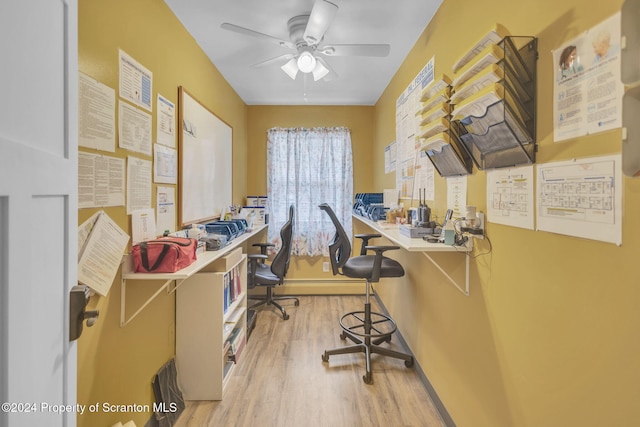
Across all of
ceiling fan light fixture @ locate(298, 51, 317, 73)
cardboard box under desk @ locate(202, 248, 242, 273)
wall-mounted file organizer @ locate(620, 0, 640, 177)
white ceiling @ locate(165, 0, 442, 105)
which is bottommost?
cardboard box under desk @ locate(202, 248, 242, 273)

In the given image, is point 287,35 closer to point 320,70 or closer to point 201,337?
point 320,70

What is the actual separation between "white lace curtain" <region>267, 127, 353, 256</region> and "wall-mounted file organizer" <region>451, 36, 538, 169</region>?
9.73 ft

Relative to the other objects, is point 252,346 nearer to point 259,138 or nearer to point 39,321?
point 39,321

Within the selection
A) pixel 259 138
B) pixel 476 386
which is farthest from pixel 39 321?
pixel 259 138

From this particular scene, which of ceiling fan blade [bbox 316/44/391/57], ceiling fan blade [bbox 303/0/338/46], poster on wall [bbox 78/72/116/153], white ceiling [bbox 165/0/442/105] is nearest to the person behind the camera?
poster on wall [bbox 78/72/116/153]

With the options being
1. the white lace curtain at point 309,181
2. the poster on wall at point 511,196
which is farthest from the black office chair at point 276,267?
the poster on wall at point 511,196

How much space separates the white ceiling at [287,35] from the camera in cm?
205

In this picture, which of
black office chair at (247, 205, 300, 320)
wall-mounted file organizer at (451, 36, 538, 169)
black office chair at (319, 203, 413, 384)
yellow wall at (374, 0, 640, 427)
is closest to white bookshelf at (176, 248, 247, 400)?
black office chair at (319, 203, 413, 384)

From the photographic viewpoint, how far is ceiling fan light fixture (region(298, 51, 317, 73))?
2.30 metres

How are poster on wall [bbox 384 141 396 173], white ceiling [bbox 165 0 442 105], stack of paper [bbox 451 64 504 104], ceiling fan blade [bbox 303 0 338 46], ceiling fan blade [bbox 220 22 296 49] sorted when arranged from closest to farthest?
stack of paper [bbox 451 64 504 104] → ceiling fan blade [bbox 303 0 338 46] → ceiling fan blade [bbox 220 22 296 49] → white ceiling [bbox 165 0 442 105] → poster on wall [bbox 384 141 396 173]

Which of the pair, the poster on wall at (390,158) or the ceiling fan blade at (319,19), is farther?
the poster on wall at (390,158)

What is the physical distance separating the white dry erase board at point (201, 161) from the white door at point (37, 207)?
4.54ft

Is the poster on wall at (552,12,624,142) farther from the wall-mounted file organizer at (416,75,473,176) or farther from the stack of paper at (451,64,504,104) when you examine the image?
the wall-mounted file organizer at (416,75,473,176)

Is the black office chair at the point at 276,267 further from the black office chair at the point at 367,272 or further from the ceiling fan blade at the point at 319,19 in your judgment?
the ceiling fan blade at the point at 319,19
